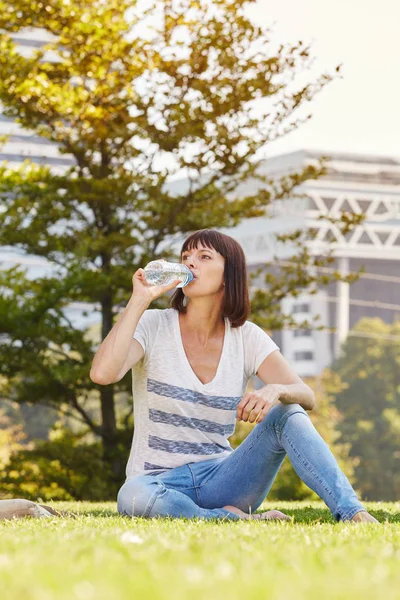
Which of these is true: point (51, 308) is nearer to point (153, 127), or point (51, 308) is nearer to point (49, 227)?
point (49, 227)

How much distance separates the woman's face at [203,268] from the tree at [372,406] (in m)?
50.2

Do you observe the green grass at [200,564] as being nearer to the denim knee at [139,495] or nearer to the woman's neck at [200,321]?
the denim knee at [139,495]

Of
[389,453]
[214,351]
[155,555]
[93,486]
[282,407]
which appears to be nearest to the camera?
[155,555]

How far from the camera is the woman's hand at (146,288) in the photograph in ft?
16.4

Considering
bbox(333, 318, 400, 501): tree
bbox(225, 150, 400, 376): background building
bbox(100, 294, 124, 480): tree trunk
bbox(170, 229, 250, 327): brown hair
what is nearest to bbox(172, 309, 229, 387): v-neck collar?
bbox(170, 229, 250, 327): brown hair

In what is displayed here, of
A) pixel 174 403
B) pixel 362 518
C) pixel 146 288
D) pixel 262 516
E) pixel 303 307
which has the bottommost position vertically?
pixel 303 307

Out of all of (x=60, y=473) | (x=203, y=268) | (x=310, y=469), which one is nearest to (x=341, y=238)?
(x=60, y=473)

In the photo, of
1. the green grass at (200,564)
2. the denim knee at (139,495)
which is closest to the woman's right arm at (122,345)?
the denim knee at (139,495)

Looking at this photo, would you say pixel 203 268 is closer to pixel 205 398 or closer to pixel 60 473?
pixel 205 398

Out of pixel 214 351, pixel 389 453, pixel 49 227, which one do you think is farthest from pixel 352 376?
pixel 214 351

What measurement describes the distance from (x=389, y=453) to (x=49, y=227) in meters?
48.7

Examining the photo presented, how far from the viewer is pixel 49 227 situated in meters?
13.7

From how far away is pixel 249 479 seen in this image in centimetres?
497

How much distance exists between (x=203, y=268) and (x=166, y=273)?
255 millimetres
